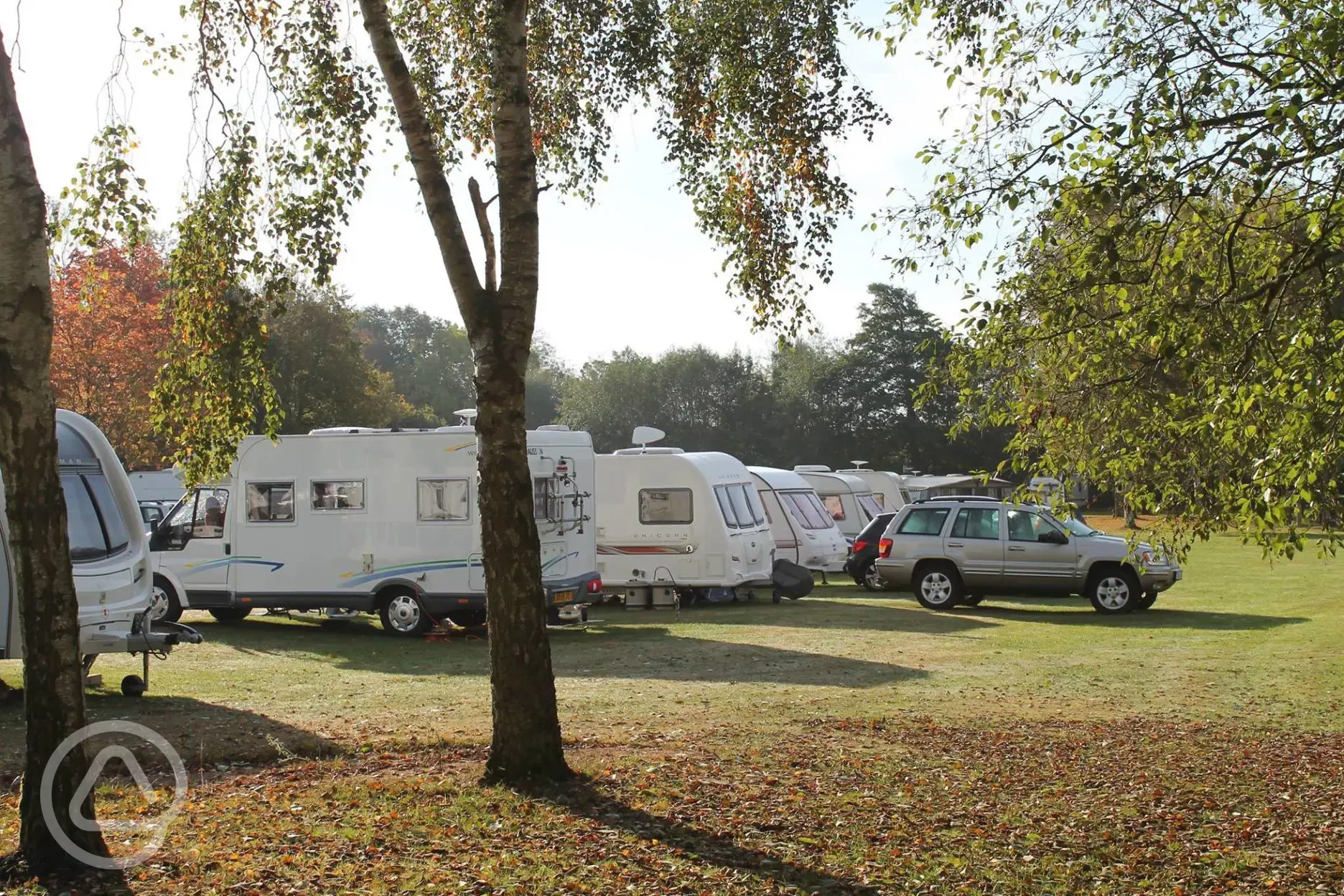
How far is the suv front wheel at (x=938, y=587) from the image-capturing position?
21.8 meters

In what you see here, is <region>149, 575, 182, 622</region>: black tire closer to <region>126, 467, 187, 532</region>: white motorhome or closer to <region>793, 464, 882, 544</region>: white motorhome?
<region>793, 464, 882, 544</region>: white motorhome

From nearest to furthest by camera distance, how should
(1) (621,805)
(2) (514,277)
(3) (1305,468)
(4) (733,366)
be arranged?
(3) (1305,468) → (1) (621,805) → (2) (514,277) → (4) (733,366)

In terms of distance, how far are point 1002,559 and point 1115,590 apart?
1730 millimetres

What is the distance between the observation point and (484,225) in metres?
8.03

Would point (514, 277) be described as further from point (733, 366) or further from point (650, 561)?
point (733, 366)

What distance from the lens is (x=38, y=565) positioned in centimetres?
552

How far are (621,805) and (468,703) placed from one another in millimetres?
5034

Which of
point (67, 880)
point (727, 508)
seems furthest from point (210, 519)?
point (67, 880)

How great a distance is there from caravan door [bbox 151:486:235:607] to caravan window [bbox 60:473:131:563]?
613cm

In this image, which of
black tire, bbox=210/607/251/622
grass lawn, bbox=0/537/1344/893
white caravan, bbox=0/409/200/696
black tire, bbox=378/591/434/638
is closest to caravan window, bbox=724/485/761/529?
grass lawn, bbox=0/537/1344/893

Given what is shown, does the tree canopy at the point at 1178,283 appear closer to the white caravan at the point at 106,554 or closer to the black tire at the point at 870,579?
the white caravan at the point at 106,554

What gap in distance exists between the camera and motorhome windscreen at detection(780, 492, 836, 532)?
2655 centimetres

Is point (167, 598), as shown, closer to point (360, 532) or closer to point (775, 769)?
point (360, 532)

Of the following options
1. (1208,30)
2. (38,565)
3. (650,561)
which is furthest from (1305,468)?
(650,561)
